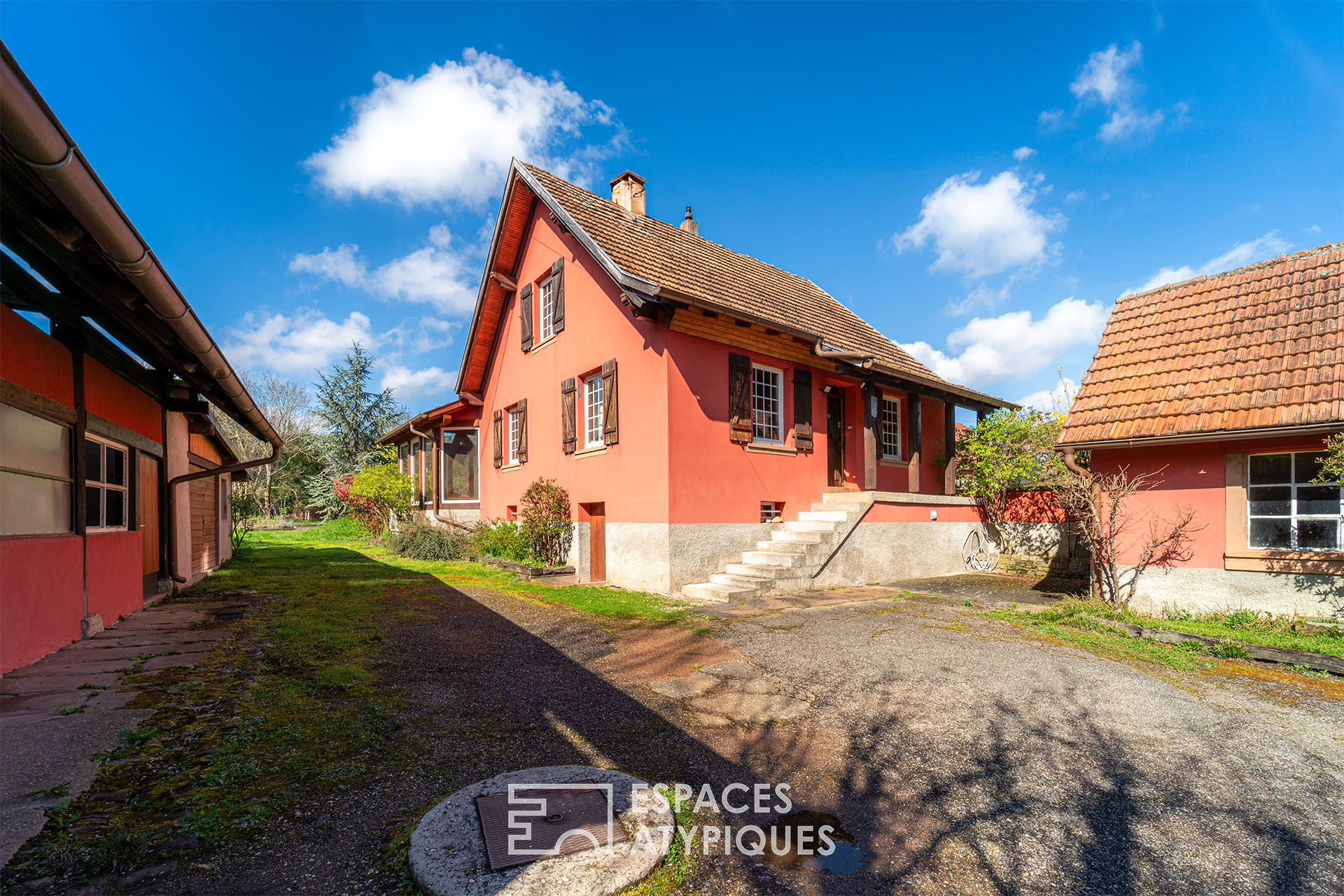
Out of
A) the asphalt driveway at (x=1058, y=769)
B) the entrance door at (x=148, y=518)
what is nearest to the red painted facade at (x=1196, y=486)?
the asphalt driveway at (x=1058, y=769)

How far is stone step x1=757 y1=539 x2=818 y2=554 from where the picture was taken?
1027 cm

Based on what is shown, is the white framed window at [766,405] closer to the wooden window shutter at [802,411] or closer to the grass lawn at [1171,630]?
the wooden window shutter at [802,411]

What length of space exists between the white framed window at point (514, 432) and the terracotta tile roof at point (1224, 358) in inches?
432

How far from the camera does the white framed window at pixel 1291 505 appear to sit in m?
7.13

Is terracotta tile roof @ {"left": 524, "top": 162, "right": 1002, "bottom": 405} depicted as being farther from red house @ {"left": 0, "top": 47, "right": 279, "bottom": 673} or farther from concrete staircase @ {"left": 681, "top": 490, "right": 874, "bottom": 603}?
red house @ {"left": 0, "top": 47, "right": 279, "bottom": 673}

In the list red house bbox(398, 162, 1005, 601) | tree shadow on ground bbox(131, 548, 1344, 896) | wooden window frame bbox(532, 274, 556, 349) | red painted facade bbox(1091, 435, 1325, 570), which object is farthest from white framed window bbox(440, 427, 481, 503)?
red painted facade bbox(1091, 435, 1325, 570)

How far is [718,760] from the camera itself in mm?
3705

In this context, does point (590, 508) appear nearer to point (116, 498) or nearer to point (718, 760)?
point (116, 498)

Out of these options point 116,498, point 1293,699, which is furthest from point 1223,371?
point 116,498

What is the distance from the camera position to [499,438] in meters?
16.2

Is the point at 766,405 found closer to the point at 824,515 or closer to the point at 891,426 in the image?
the point at 824,515

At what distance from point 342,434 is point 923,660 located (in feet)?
107

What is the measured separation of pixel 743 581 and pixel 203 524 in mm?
10031

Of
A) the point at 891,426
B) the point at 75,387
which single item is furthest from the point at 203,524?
the point at 891,426
